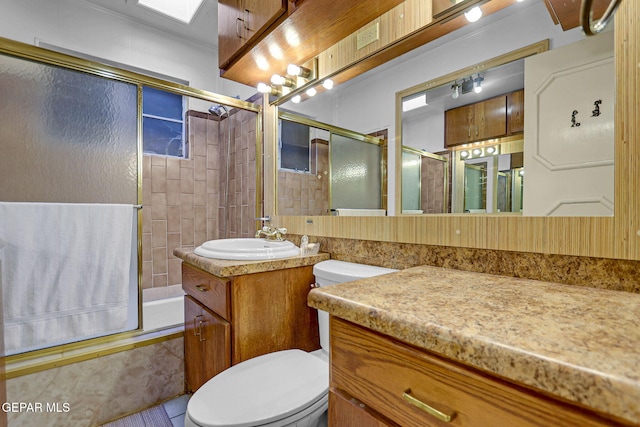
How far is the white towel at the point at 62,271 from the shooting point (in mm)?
1318

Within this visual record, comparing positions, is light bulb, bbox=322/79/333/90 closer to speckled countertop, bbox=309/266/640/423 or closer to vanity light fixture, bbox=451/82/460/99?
vanity light fixture, bbox=451/82/460/99

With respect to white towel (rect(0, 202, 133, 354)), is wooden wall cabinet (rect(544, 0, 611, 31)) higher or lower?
higher

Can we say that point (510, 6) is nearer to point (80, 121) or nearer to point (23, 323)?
point (80, 121)

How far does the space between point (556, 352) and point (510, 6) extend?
1.05m

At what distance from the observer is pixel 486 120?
0.97m

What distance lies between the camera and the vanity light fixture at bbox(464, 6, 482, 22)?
0.99 meters

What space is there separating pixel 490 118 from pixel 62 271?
1946 millimetres

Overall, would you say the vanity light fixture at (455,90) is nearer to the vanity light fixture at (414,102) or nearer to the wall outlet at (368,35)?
the vanity light fixture at (414,102)

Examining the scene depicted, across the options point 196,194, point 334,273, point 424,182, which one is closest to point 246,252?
point 334,273

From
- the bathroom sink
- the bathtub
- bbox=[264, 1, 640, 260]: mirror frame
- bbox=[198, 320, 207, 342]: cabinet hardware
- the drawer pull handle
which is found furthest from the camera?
the bathtub

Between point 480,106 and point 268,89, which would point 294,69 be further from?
point 480,106

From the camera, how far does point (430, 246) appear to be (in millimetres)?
1054

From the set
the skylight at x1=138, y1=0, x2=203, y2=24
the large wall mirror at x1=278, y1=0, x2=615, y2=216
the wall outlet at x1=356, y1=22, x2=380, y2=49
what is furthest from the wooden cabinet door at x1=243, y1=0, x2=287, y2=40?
the skylight at x1=138, y1=0, x2=203, y2=24
